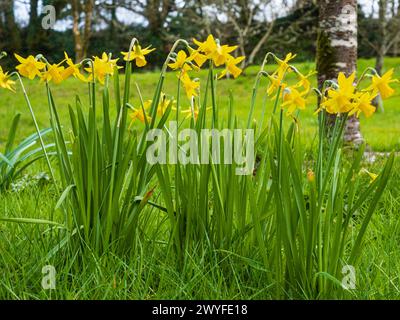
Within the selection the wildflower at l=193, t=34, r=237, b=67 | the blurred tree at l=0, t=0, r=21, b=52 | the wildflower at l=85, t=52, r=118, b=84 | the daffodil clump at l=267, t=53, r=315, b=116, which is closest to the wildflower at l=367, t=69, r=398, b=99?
the daffodil clump at l=267, t=53, r=315, b=116

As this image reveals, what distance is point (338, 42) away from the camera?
11.8 ft

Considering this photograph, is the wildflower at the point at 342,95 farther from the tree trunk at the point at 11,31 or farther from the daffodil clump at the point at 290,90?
the tree trunk at the point at 11,31

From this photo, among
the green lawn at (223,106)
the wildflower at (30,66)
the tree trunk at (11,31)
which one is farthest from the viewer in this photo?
the tree trunk at (11,31)

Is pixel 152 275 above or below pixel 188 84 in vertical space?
below

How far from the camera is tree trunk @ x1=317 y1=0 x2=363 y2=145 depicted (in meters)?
3.54

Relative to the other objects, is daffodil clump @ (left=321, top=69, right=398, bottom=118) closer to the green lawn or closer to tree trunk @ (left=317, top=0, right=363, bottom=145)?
tree trunk @ (left=317, top=0, right=363, bottom=145)

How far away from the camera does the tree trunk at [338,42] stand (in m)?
Answer: 3.54

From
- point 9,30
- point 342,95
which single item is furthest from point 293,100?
point 9,30

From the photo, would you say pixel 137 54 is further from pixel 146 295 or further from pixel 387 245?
pixel 387 245

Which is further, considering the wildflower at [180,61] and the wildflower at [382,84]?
the wildflower at [180,61]

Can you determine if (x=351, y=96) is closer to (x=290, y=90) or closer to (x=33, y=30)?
(x=290, y=90)

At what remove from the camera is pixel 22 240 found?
1.70 meters

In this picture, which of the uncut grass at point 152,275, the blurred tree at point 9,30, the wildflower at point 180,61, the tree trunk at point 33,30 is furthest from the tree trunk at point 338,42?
the blurred tree at point 9,30
